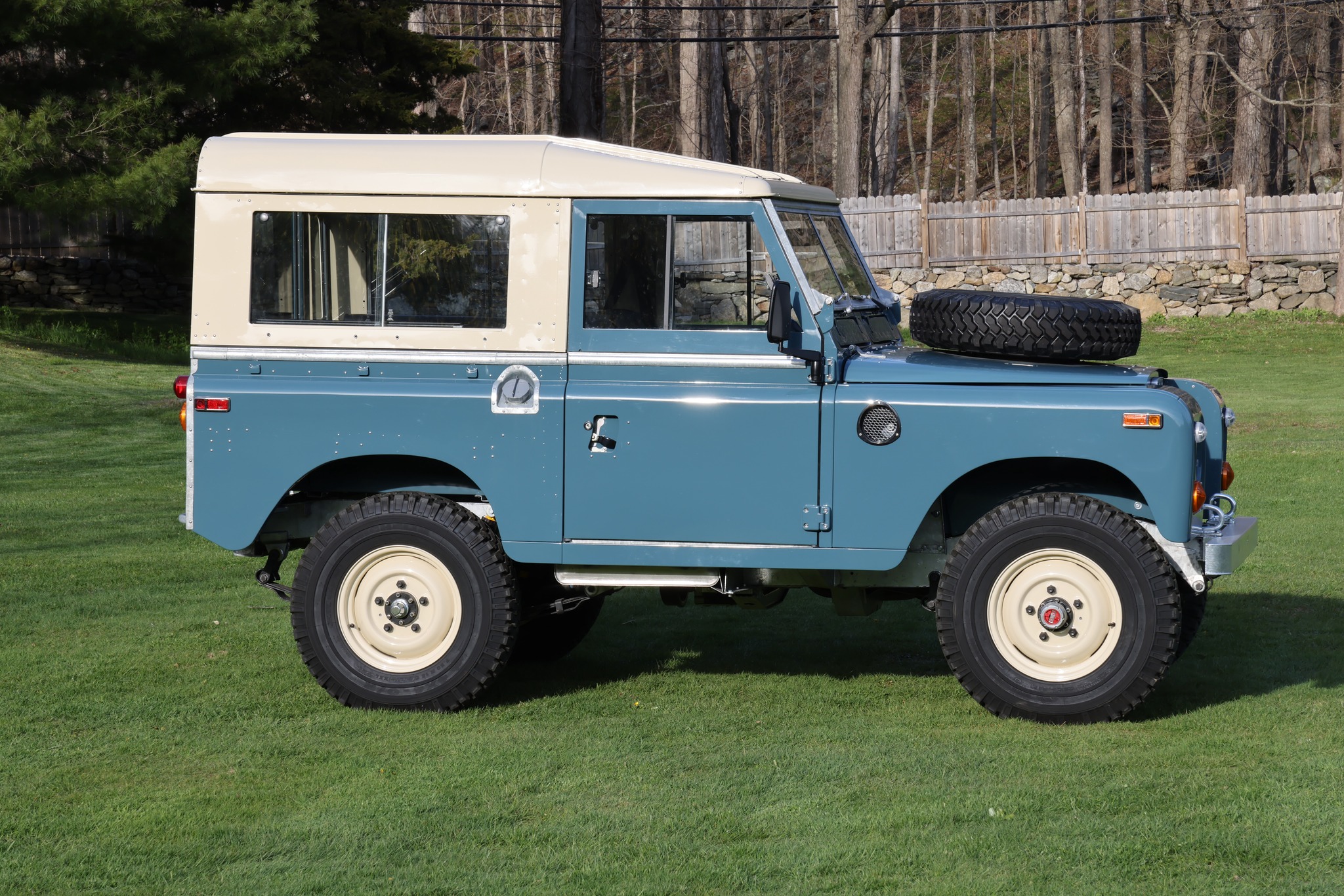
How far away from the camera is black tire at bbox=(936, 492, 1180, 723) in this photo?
6117 mm

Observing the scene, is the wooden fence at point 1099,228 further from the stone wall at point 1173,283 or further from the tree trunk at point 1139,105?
the tree trunk at point 1139,105

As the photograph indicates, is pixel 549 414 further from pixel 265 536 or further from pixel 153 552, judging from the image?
pixel 153 552

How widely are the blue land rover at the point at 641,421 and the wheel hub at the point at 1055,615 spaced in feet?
0.06

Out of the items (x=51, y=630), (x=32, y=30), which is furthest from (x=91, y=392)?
(x=51, y=630)

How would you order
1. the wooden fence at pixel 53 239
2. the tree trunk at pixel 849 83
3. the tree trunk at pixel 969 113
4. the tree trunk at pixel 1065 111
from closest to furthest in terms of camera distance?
1. the tree trunk at pixel 849 83
2. the wooden fence at pixel 53 239
3. the tree trunk at pixel 1065 111
4. the tree trunk at pixel 969 113

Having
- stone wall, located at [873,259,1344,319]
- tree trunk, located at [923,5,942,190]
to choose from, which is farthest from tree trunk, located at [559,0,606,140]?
tree trunk, located at [923,5,942,190]

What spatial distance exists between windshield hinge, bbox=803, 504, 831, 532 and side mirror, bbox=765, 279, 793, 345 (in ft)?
2.35

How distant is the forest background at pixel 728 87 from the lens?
820 inches

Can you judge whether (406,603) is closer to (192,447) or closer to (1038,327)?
(192,447)

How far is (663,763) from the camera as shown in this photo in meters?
5.82

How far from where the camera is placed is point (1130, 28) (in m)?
51.7

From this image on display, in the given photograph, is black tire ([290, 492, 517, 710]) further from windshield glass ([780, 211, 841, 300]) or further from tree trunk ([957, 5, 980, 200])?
tree trunk ([957, 5, 980, 200])

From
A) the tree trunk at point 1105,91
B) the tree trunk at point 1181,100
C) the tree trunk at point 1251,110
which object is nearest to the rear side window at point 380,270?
the tree trunk at point 1251,110

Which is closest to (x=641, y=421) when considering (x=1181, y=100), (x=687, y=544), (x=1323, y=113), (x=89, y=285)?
(x=687, y=544)
